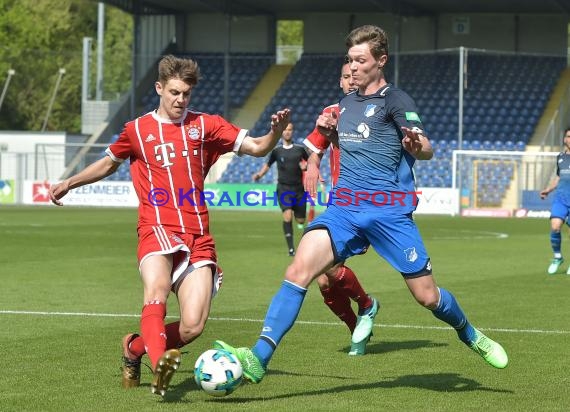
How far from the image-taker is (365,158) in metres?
7.57

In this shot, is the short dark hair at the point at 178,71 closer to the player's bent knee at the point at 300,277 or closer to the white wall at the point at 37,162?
the player's bent knee at the point at 300,277

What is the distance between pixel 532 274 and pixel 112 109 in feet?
114

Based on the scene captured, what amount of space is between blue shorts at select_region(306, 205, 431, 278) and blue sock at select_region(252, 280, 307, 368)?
39cm

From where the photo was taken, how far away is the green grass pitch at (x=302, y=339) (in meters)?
7.21

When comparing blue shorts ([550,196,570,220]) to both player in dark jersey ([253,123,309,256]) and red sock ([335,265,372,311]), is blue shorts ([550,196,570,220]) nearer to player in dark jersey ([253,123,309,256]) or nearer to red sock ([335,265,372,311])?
player in dark jersey ([253,123,309,256])

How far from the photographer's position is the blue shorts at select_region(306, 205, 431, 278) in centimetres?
740

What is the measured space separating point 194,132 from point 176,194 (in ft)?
1.35

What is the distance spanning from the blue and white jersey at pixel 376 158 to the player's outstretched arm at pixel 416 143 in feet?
1.20

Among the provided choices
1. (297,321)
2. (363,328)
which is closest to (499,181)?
(297,321)

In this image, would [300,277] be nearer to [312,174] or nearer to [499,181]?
[312,174]

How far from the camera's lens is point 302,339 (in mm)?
10023

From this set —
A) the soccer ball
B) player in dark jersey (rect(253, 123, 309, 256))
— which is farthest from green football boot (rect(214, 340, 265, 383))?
player in dark jersey (rect(253, 123, 309, 256))

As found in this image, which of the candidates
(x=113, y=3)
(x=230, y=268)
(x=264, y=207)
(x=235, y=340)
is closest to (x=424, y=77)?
(x=264, y=207)

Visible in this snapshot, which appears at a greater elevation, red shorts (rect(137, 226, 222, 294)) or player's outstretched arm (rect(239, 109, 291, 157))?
player's outstretched arm (rect(239, 109, 291, 157))
